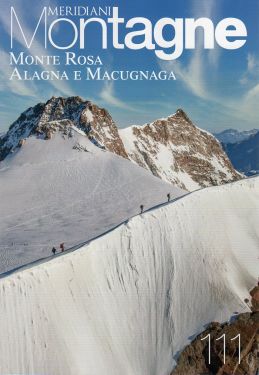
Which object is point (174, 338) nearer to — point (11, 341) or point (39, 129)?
point (11, 341)

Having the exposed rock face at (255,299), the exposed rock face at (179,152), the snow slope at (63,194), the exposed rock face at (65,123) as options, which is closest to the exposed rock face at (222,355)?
the exposed rock face at (255,299)

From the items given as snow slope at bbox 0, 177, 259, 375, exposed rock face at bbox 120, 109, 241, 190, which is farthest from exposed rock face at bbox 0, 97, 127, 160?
snow slope at bbox 0, 177, 259, 375

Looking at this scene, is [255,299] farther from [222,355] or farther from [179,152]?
[179,152]

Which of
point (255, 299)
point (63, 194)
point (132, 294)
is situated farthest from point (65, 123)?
point (132, 294)

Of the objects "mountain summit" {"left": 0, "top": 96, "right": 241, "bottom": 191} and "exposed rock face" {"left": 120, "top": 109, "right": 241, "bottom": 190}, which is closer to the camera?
"mountain summit" {"left": 0, "top": 96, "right": 241, "bottom": 191}

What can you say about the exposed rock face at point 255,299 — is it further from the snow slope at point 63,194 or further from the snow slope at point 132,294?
the snow slope at point 63,194

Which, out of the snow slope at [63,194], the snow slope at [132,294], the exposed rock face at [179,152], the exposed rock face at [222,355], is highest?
the exposed rock face at [179,152]

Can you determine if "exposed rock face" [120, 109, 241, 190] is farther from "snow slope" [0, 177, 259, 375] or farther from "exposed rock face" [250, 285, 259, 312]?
"exposed rock face" [250, 285, 259, 312]
